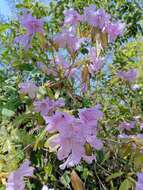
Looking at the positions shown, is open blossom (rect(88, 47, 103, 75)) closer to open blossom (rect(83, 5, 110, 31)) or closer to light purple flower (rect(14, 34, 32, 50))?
open blossom (rect(83, 5, 110, 31))

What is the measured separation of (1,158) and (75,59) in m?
0.36

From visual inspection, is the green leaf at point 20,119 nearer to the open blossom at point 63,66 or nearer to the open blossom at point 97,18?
the open blossom at point 63,66

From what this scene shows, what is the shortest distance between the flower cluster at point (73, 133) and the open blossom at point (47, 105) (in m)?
0.21

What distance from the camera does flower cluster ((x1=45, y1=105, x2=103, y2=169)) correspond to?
40.8 inches

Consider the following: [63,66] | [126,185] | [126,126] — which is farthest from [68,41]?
[126,126]

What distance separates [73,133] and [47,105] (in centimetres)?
29

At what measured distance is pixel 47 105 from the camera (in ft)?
4.30

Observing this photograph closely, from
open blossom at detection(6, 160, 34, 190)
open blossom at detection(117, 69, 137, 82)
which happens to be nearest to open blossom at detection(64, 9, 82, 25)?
open blossom at detection(117, 69, 137, 82)

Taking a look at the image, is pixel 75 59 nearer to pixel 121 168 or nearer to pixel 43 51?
pixel 43 51

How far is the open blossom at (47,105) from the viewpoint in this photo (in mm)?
1306

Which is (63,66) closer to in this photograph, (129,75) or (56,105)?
(56,105)

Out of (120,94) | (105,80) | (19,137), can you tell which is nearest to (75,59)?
(19,137)

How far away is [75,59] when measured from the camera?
139cm

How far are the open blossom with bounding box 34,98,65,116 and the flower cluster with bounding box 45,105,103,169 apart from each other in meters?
0.21
